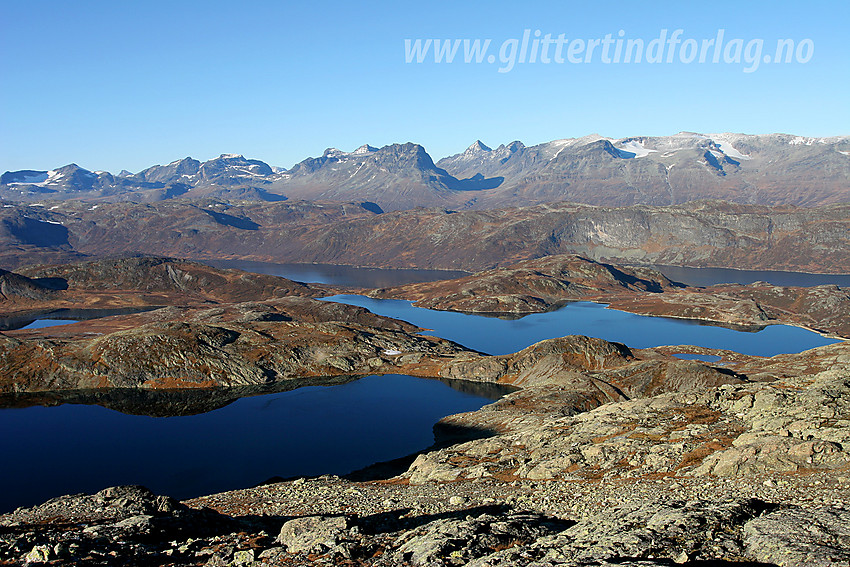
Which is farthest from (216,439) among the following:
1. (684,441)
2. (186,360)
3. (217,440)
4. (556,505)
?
(556,505)

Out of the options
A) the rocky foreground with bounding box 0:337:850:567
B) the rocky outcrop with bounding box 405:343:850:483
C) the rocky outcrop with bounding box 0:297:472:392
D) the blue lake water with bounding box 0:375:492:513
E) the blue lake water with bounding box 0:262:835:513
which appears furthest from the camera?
the rocky outcrop with bounding box 0:297:472:392

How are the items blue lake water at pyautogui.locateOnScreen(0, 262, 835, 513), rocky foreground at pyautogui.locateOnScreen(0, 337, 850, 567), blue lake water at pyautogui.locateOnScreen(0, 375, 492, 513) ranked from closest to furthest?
rocky foreground at pyautogui.locateOnScreen(0, 337, 850, 567) → blue lake water at pyautogui.locateOnScreen(0, 375, 492, 513) → blue lake water at pyautogui.locateOnScreen(0, 262, 835, 513)

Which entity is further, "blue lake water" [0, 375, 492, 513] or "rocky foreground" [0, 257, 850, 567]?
"blue lake water" [0, 375, 492, 513]

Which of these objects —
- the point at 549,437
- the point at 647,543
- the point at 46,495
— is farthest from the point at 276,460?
the point at 647,543

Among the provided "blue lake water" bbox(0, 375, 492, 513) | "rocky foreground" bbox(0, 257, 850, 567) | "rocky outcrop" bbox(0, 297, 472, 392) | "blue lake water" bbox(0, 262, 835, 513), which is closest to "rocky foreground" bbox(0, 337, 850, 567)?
"rocky foreground" bbox(0, 257, 850, 567)

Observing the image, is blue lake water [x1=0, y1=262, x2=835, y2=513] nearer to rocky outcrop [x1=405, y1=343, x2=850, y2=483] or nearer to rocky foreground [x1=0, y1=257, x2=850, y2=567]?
rocky foreground [x1=0, y1=257, x2=850, y2=567]

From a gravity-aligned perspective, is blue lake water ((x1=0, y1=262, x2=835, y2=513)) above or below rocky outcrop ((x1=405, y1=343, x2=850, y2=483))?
below

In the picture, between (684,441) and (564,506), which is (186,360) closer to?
(684,441)

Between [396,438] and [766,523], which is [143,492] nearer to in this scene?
[766,523]
